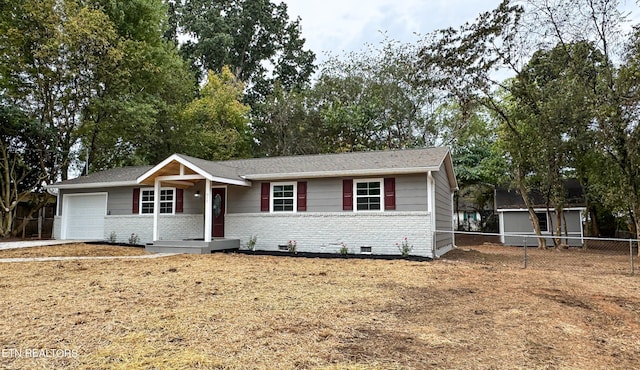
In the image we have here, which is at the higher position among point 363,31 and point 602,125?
point 363,31

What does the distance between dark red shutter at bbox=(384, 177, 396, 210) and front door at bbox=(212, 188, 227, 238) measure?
550 centimetres

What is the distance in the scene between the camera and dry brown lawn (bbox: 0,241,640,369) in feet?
11.2

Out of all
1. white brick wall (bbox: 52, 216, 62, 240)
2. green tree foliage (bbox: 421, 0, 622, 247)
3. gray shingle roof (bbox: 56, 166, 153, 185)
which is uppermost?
green tree foliage (bbox: 421, 0, 622, 247)

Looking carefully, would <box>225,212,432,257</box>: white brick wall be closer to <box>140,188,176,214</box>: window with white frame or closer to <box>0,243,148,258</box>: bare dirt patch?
<box>140,188,176,214</box>: window with white frame

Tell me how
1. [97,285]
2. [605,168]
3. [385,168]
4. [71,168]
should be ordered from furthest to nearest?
1. [71,168]
2. [605,168]
3. [385,168]
4. [97,285]

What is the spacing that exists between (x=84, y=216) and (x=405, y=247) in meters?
12.6

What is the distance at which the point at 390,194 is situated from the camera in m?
11.0

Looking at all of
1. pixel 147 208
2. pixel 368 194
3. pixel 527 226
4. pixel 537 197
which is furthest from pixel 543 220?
pixel 147 208

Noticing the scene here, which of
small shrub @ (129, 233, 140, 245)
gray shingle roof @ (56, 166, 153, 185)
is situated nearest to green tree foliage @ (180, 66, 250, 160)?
gray shingle roof @ (56, 166, 153, 185)

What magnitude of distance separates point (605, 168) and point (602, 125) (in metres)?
3.30

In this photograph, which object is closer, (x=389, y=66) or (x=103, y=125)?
(x=103, y=125)

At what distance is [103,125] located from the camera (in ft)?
58.7

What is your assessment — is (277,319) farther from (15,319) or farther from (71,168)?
(71,168)

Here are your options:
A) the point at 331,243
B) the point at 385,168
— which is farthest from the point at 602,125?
the point at 331,243
